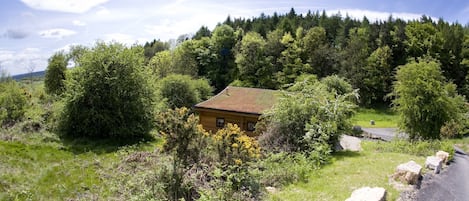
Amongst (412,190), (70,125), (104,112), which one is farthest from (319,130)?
(70,125)

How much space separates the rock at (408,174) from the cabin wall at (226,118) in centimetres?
1202

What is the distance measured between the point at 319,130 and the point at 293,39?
41201 mm

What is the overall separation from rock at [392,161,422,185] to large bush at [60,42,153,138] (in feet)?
41.6

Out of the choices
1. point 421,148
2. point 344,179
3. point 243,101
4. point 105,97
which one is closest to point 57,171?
point 105,97

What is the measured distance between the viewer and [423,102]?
797 inches

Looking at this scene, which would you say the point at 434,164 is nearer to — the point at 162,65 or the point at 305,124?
the point at 305,124

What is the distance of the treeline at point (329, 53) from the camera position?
150 ft

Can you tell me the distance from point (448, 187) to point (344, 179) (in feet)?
9.65

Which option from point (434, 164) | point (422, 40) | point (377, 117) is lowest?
point (377, 117)

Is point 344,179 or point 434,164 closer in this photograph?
point 344,179

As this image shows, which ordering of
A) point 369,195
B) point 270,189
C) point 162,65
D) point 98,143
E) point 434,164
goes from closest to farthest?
point 369,195, point 270,189, point 434,164, point 98,143, point 162,65

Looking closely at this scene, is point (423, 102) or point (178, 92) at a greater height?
point (423, 102)

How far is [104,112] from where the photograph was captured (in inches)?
714

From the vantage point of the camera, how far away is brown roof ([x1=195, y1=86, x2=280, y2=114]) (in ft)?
74.4
